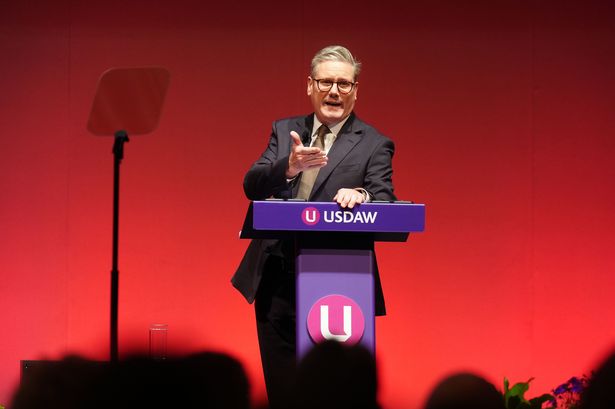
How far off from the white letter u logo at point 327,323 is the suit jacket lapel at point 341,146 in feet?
1.89

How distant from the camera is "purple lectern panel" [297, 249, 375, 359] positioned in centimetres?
302

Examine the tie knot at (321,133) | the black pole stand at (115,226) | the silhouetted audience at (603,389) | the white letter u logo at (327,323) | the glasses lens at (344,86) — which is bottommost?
the white letter u logo at (327,323)

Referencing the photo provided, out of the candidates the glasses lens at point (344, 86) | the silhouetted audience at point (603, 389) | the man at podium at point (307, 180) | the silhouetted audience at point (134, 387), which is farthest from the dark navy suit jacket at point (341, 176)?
the silhouetted audience at point (603, 389)

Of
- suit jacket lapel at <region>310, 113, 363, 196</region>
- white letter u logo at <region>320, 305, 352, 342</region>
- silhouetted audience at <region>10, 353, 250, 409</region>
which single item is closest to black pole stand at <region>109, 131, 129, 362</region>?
white letter u logo at <region>320, 305, 352, 342</region>

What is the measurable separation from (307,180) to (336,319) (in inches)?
26.5

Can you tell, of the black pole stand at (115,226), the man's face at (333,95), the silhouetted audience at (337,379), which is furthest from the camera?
the man's face at (333,95)

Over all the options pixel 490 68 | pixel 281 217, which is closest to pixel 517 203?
pixel 490 68

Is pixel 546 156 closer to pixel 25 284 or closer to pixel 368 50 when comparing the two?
pixel 368 50

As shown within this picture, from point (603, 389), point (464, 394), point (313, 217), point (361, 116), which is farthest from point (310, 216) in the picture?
point (361, 116)

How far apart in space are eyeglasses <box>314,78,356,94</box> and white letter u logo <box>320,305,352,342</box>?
2.99 ft

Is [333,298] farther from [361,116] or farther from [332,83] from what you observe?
[361,116]

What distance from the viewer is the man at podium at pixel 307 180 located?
3.39 metres

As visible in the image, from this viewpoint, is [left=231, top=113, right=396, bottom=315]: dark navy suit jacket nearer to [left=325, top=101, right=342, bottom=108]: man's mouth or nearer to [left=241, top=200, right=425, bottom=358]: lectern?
[left=325, top=101, right=342, bottom=108]: man's mouth

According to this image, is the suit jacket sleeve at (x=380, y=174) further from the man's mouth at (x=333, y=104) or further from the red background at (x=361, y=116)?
the red background at (x=361, y=116)
